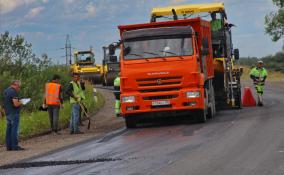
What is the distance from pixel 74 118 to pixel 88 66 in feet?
114

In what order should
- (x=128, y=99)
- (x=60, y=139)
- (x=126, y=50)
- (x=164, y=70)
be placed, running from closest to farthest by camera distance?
(x=60, y=139) → (x=164, y=70) → (x=128, y=99) → (x=126, y=50)

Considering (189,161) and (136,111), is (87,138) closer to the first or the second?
(136,111)

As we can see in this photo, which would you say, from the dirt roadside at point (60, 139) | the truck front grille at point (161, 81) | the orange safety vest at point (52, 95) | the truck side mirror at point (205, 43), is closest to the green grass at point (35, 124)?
the dirt roadside at point (60, 139)

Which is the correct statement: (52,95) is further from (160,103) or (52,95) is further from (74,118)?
(160,103)

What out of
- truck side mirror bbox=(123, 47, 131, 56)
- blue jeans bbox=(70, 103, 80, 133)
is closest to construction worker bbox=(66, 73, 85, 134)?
blue jeans bbox=(70, 103, 80, 133)

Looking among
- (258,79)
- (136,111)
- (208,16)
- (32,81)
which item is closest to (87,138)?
(136,111)

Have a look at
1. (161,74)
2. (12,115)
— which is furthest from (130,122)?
(12,115)

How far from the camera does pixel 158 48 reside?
1939 cm

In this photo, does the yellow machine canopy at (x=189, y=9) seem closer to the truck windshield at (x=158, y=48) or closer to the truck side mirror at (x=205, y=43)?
the truck side mirror at (x=205, y=43)

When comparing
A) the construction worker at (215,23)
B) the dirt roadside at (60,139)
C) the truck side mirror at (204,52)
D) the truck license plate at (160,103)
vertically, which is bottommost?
the dirt roadside at (60,139)

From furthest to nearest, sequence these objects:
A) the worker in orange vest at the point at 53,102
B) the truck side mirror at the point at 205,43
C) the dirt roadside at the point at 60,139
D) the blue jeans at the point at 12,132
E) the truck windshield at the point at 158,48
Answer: the truck side mirror at the point at 205,43 → the worker in orange vest at the point at 53,102 → the truck windshield at the point at 158,48 → the blue jeans at the point at 12,132 → the dirt roadside at the point at 60,139

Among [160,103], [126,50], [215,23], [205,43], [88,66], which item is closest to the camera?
[160,103]

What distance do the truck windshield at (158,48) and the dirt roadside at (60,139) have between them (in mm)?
2467

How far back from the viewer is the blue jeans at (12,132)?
16314mm
